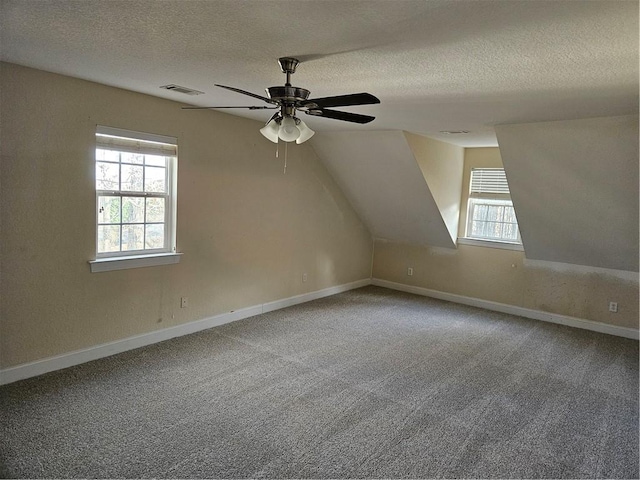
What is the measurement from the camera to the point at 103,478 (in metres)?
2.21

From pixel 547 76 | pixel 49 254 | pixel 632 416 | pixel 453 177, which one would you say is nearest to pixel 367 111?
pixel 547 76

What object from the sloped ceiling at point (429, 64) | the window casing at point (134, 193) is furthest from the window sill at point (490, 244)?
the window casing at point (134, 193)

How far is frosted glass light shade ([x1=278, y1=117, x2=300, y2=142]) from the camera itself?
2.46 metres

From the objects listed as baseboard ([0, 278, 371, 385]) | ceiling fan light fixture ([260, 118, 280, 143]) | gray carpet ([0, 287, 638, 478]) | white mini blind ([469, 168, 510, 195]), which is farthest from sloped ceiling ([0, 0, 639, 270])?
baseboard ([0, 278, 371, 385])

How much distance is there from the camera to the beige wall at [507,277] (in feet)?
16.3

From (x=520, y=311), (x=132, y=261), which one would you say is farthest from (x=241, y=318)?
(x=520, y=311)

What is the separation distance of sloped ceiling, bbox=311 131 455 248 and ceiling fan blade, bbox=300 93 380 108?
260 centimetres

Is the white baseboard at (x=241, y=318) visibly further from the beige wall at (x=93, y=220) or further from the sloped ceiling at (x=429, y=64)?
the sloped ceiling at (x=429, y=64)

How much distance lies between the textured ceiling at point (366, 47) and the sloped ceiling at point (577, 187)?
0.40 m

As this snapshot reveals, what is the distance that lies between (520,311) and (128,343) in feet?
15.6

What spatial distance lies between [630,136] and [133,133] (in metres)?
4.21

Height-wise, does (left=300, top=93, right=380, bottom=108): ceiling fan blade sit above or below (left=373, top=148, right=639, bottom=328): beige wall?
above

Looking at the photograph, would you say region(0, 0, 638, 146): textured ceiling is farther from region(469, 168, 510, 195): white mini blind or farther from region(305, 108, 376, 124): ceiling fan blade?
region(469, 168, 510, 195): white mini blind

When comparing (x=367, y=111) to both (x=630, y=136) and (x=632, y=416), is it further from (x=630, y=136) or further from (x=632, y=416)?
(x=632, y=416)
